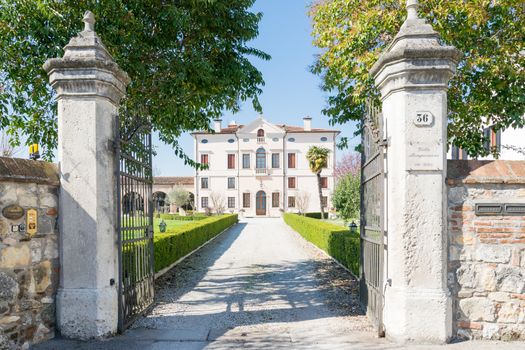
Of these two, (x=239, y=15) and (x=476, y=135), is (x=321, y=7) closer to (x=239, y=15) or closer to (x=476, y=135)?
(x=239, y=15)

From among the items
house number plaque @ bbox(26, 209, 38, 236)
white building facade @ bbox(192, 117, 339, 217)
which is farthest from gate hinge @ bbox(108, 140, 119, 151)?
white building facade @ bbox(192, 117, 339, 217)

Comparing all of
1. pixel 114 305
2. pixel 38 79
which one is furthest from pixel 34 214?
pixel 38 79

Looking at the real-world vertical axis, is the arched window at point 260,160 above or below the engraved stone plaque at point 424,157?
above

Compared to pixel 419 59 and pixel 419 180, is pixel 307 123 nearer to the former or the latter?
pixel 419 59

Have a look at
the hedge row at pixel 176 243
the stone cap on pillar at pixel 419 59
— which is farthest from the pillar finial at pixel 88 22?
the hedge row at pixel 176 243

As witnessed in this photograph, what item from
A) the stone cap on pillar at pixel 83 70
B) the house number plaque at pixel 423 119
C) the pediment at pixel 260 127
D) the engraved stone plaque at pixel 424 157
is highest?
the pediment at pixel 260 127

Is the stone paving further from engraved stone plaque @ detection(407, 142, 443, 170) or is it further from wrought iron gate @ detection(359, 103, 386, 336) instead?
engraved stone plaque @ detection(407, 142, 443, 170)

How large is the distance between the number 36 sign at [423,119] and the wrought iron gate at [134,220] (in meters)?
3.36

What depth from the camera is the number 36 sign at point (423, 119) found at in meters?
4.12

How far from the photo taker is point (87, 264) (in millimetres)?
4246

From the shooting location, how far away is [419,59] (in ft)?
13.4

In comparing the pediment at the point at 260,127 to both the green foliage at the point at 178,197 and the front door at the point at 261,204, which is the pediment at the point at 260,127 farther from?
the green foliage at the point at 178,197

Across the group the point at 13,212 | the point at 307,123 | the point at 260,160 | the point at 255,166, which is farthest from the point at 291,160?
the point at 13,212

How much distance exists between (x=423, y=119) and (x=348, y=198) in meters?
16.7
